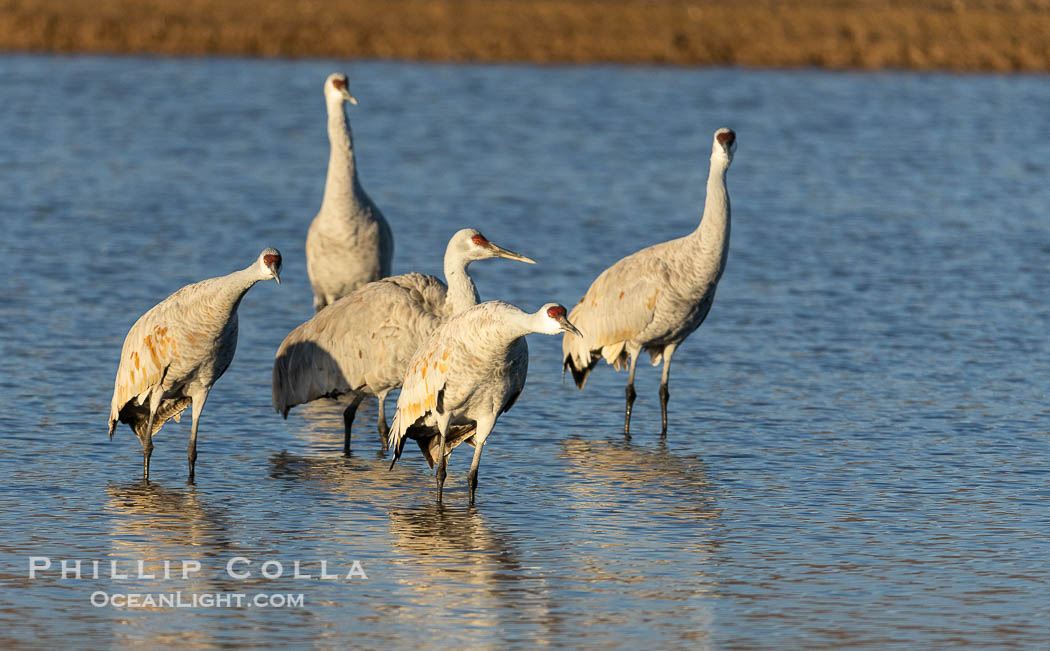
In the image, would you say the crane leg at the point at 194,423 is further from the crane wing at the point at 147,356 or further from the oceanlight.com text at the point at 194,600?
the oceanlight.com text at the point at 194,600

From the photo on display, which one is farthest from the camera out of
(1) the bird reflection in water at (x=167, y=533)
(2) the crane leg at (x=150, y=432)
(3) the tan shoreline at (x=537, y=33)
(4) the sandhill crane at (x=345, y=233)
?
(3) the tan shoreline at (x=537, y=33)

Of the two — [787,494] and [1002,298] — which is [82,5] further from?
[787,494]

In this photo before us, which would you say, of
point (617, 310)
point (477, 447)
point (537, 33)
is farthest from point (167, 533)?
point (537, 33)

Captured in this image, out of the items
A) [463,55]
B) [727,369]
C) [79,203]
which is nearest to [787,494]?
[727,369]

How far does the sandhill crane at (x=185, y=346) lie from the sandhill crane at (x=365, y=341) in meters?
1.04

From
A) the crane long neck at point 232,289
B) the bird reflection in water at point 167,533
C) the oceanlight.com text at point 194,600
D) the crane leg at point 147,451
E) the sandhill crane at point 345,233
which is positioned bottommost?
the oceanlight.com text at point 194,600

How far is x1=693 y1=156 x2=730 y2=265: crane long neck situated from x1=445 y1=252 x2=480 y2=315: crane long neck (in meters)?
2.27

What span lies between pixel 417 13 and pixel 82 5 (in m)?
8.67

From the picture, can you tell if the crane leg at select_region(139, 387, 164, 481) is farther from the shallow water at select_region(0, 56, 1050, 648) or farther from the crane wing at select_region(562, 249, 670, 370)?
the crane wing at select_region(562, 249, 670, 370)

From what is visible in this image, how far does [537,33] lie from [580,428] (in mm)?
30396

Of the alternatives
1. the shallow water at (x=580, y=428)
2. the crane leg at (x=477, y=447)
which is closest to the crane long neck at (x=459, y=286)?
the crane leg at (x=477, y=447)

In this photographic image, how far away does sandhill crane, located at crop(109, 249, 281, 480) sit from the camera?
9656mm

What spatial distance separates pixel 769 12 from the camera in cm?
4525

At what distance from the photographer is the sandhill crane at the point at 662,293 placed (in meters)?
11.8
